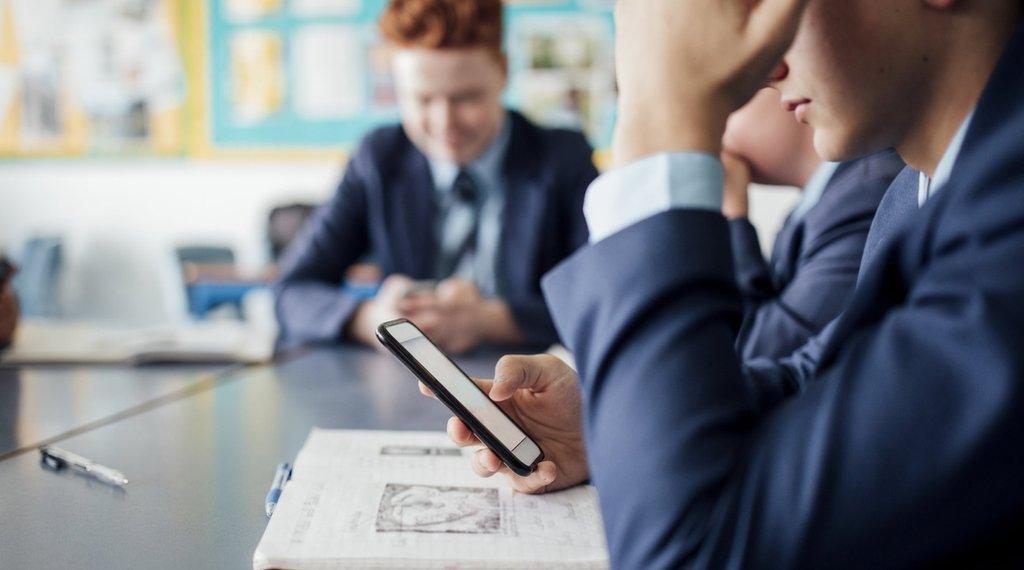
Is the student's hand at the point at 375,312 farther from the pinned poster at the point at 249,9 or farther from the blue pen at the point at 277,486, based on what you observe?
the pinned poster at the point at 249,9

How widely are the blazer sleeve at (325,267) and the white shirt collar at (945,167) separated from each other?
1145 mm

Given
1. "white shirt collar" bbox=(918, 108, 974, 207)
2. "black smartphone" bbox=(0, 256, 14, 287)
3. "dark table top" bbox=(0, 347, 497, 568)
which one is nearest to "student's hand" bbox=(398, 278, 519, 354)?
"dark table top" bbox=(0, 347, 497, 568)

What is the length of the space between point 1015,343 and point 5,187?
453 centimetres

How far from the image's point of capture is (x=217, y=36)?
386cm

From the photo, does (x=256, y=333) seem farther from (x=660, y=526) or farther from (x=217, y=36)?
(x=217, y=36)

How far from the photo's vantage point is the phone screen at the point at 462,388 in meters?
0.68

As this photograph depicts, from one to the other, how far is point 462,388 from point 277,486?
172mm

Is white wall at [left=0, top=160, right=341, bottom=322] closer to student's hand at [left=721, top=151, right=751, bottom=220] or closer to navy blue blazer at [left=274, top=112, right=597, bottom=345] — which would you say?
navy blue blazer at [left=274, top=112, right=597, bottom=345]

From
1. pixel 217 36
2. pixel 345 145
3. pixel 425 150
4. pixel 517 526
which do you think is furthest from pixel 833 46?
pixel 217 36

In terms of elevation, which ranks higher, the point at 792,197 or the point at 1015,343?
the point at 1015,343

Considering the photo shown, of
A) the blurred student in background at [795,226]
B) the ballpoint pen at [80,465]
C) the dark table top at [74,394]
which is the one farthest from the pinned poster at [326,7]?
the ballpoint pen at [80,465]

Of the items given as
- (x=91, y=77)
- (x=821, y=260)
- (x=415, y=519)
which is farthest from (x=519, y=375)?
(x=91, y=77)

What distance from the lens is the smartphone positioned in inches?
26.3

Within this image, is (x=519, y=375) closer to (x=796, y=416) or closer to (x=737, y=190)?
(x=796, y=416)
